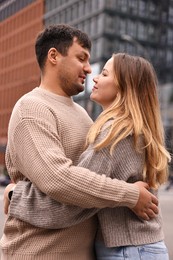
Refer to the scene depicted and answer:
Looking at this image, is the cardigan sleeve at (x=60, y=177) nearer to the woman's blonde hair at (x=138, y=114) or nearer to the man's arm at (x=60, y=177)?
the man's arm at (x=60, y=177)

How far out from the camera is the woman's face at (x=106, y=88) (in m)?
2.47

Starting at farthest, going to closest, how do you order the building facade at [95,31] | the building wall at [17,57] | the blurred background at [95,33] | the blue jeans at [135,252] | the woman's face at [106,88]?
the building wall at [17,57] < the building facade at [95,31] < the blurred background at [95,33] < the woman's face at [106,88] < the blue jeans at [135,252]

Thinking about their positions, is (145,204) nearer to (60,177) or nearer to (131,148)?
(131,148)

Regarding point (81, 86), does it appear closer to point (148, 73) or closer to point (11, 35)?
point (148, 73)

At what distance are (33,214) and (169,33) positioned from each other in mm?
56729

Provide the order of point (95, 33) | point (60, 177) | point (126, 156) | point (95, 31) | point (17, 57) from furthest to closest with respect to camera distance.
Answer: point (17, 57) → point (95, 31) → point (95, 33) → point (126, 156) → point (60, 177)

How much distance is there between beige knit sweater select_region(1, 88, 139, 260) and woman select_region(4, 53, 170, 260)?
2.7 inches

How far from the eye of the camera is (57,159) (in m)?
2.22

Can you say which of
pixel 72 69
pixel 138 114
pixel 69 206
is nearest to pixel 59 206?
pixel 69 206

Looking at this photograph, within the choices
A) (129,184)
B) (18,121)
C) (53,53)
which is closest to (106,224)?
(129,184)

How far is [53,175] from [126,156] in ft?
0.98

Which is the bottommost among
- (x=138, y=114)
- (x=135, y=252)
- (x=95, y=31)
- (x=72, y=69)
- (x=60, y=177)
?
(x=95, y=31)

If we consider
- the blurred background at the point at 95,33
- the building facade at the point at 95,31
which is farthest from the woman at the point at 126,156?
the building facade at the point at 95,31

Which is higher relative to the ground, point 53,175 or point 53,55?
point 53,55
